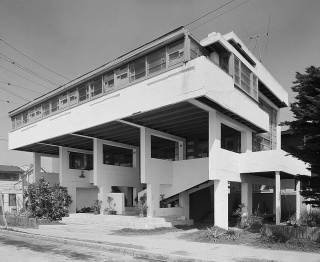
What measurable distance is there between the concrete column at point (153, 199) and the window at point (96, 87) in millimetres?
7409

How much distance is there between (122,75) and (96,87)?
3167 mm

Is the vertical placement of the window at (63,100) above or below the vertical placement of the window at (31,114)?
above

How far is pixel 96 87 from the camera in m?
25.0

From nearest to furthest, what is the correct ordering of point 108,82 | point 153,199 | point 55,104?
1. point 153,199
2. point 108,82
3. point 55,104

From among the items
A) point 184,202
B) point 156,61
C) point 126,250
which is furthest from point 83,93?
point 126,250

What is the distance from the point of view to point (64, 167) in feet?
107

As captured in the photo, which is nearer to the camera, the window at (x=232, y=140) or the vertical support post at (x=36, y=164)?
the window at (x=232, y=140)

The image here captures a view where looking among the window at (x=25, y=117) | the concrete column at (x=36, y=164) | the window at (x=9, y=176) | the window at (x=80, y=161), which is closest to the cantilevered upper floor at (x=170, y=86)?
the window at (x=25, y=117)

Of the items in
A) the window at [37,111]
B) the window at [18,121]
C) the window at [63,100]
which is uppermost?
the window at [63,100]

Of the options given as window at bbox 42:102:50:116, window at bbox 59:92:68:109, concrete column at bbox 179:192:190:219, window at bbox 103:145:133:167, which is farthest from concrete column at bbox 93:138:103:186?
window at bbox 103:145:133:167

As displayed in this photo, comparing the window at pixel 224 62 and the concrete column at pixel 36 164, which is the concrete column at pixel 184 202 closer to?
the window at pixel 224 62

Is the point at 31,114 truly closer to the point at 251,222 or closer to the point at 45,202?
the point at 45,202

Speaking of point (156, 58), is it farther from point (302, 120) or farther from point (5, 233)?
point (5, 233)

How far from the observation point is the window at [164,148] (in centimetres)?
2944
